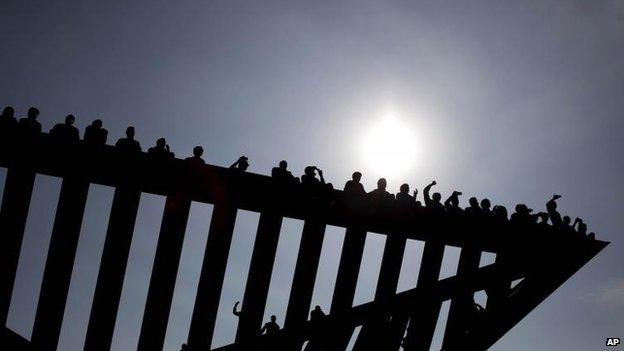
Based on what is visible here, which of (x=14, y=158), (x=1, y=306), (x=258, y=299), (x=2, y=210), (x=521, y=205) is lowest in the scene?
(x=1, y=306)

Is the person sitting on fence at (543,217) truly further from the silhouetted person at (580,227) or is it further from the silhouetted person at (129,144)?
the silhouetted person at (129,144)

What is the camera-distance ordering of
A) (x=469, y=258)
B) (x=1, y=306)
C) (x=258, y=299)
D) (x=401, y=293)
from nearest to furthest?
(x=1, y=306) → (x=258, y=299) → (x=401, y=293) → (x=469, y=258)

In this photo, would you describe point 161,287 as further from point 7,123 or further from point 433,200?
point 433,200

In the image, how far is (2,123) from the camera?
6.39 m

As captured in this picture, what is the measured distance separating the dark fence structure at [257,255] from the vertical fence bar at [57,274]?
0.01 meters

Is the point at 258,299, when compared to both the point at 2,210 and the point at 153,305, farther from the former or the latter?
the point at 2,210

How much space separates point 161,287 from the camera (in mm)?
6438

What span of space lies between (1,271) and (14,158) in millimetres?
1193

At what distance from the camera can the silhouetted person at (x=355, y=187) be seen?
7.35 meters

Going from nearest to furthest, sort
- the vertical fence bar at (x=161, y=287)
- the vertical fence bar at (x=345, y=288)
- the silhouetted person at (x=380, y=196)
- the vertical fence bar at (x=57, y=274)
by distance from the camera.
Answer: the vertical fence bar at (x=57, y=274) → the vertical fence bar at (x=161, y=287) → the vertical fence bar at (x=345, y=288) → the silhouetted person at (x=380, y=196)

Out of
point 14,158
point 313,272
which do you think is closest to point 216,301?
point 313,272

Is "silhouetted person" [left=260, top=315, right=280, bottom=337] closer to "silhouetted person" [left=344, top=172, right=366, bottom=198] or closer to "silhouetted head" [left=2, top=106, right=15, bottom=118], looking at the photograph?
"silhouetted person" [left=344, top=172, right=366, bottom=198]

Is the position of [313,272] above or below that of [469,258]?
below

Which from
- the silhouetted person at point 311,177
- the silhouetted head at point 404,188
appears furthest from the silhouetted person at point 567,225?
the silhouetted person at point 311,177
